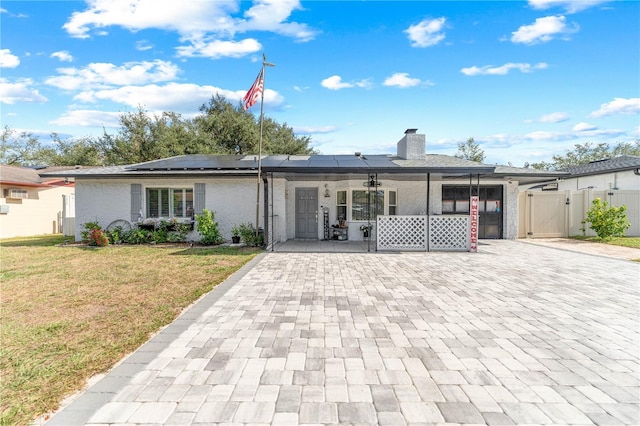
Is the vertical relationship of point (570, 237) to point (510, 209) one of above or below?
below

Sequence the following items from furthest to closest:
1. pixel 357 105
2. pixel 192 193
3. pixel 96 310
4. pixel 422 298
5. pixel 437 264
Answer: pixel 357 105 < pixel 192 193 < pixel 437 264 < pixel 422 298 < pixel 96 310

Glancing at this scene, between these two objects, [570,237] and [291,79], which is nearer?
[570,237]

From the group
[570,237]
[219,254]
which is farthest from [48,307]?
[570,237]

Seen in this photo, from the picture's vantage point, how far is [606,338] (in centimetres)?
341

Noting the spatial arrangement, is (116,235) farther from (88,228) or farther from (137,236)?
(88,228)

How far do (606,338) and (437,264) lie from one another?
13.5 ft

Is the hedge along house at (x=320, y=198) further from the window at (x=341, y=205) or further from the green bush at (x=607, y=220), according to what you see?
the green bush at (x=607, y=220)

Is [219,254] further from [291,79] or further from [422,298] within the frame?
[291,79]

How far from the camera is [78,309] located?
174 inches

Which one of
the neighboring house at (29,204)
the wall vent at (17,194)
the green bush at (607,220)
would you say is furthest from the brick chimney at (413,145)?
the wall vent at (17,194)

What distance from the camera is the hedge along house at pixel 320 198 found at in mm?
9719

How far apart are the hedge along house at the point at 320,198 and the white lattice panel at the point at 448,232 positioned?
0.10 ft

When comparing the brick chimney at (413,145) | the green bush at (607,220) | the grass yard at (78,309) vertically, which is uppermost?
the brick chimney at (413,145)

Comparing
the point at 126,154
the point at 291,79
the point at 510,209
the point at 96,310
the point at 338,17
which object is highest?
the point at 338,17
